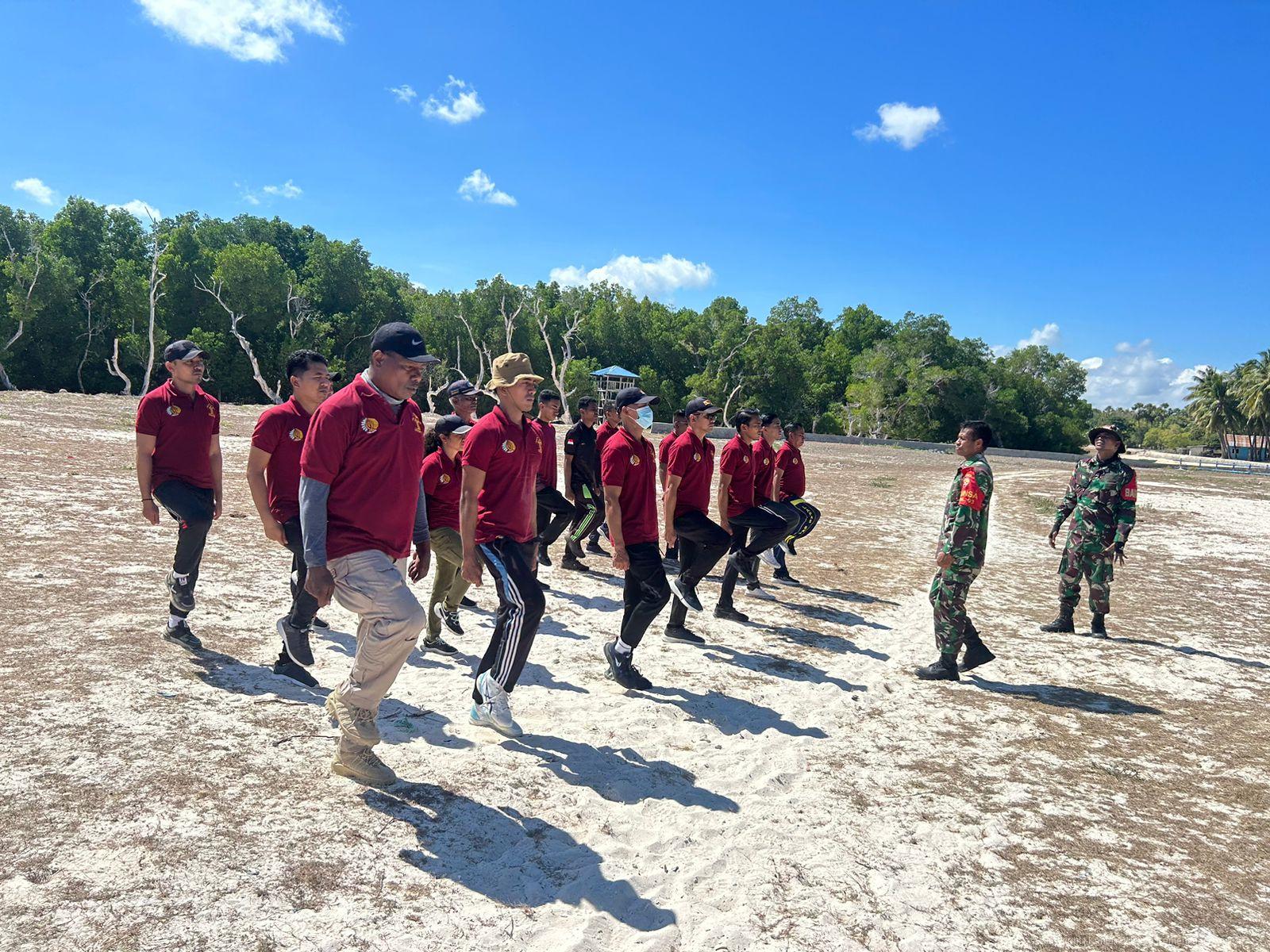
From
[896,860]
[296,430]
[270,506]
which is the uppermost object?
[296,430]

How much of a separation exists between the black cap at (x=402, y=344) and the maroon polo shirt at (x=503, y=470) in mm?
835

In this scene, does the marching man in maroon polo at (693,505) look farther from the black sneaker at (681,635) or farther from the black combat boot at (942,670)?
the black combat boot at (942,670)

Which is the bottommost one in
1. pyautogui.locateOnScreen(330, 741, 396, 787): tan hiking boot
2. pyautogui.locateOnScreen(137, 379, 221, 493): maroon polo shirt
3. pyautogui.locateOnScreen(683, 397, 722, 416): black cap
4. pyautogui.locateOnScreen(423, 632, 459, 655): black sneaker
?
pyautogui.locateOnScreen(423, 632, 459, 655): black sneaker

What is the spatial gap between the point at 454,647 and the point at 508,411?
8.60 feet

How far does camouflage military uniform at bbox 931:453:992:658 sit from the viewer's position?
20.2 ft

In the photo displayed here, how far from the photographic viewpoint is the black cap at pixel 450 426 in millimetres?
6570

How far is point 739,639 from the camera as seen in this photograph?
24.3ft

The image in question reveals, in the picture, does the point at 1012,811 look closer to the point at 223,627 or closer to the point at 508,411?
the point at 508,411

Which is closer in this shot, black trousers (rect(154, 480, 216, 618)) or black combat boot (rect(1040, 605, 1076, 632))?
black trousers (rect(154, 480, 216, 618))

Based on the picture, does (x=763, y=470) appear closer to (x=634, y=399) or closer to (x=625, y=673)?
(x=634, y=399)

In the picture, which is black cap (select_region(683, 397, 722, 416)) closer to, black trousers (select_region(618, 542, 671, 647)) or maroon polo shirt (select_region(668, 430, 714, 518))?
maroon polo shirt (select_region(668, 430, 714, 518))

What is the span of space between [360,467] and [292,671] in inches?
95.9

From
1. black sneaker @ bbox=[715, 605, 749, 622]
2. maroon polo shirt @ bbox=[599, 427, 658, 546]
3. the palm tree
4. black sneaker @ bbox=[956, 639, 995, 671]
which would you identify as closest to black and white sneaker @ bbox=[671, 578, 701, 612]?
black sneaker @ bbox=[715, 605, 749, 622]

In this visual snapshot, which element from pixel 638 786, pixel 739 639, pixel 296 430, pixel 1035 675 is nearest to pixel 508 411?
pixel 296 430
